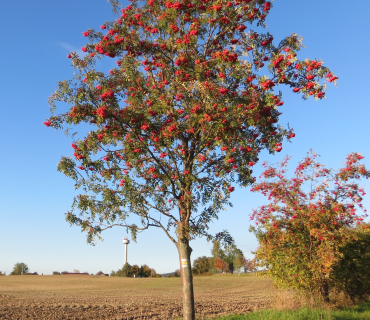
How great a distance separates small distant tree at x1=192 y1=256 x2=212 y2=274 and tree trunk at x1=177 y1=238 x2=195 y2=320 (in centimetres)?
8824

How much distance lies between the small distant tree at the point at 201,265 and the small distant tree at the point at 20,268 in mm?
47158

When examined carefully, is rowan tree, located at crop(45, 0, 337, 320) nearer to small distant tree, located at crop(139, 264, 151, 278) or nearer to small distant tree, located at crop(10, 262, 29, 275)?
small distant tree, located at crop(139, 264, 151, 278)

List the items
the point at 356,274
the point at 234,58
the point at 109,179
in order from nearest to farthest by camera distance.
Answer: the point at 234,58 → the point at 109,179 → the point at 356,274

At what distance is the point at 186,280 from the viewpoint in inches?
384

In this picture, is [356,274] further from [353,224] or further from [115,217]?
[115,217]

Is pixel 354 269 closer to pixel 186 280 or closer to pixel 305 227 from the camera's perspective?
pixel 305 227

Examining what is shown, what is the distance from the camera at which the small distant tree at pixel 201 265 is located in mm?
94113

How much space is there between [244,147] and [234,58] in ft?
7.72

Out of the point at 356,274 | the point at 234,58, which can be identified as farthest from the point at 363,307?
the point at 234,58

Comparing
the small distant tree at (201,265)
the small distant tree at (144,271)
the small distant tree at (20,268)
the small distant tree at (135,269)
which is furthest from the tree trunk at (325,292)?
the small distant tree at (20,268)

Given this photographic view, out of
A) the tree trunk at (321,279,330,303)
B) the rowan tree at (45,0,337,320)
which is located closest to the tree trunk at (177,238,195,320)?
the rowan tree at (45,0,337,320)

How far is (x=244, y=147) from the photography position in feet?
30.0

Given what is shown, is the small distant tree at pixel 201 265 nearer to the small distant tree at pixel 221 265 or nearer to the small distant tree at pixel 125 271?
the small distant tree at pixel 221 265

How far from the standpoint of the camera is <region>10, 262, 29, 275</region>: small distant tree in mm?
93019
